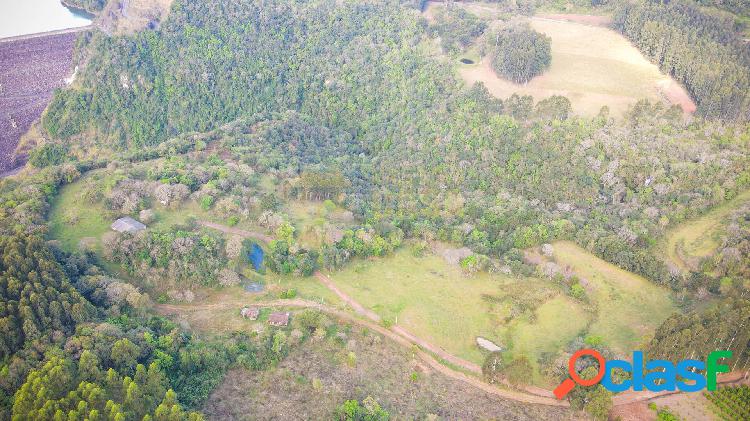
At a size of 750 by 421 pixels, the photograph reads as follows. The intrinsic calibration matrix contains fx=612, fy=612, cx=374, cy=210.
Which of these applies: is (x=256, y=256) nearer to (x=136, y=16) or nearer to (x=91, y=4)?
(x=136, y=16)

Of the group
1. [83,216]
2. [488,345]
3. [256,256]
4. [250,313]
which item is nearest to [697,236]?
[488,345]

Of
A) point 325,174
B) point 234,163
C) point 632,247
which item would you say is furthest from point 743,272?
point 234,163

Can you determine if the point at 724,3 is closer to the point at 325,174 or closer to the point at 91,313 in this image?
the point at 325,174

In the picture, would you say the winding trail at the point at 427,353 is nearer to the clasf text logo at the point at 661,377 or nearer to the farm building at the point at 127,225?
the clasf text logo at the point at 661,377

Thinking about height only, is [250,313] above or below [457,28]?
below

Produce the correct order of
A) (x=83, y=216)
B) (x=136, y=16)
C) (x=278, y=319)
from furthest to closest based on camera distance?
(x=136, y=16) → (x=83, y=216) → (x=278, y=319)

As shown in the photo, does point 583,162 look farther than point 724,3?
No
